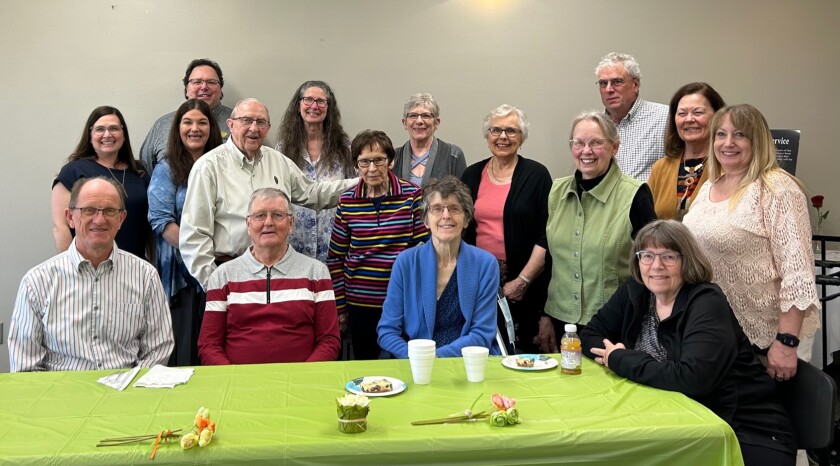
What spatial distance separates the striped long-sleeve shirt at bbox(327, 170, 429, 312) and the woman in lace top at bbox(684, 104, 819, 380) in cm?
120

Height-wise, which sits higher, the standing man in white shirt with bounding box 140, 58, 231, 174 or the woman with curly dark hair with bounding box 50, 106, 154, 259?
the standing man in white shirt with bounding box 140, 58, 231, 174

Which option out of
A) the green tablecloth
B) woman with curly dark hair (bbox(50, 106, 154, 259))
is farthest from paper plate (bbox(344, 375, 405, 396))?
woman with curly dark hair (bbox(50, 106, 154, 259))

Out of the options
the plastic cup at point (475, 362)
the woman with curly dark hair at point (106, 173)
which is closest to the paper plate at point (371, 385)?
the plastic cup at point (475, 362)

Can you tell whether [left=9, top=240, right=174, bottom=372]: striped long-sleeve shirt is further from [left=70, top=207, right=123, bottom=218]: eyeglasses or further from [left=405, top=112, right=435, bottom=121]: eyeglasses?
[left=405, top=112, right=435, bottom=121]: eyeglasses

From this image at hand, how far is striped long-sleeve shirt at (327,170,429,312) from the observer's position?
3012 mm

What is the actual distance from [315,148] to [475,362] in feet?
6.39

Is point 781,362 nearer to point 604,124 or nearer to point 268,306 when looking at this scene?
point 604,124

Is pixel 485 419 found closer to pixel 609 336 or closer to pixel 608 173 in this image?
pixel 609 336

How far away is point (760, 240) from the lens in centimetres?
230

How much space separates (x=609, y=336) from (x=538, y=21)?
9.01ft

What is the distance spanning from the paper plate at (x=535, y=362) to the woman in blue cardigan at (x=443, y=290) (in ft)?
0.92

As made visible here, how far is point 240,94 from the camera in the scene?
13.9 ft

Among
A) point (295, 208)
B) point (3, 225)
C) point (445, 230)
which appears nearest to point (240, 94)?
point (295, 208)

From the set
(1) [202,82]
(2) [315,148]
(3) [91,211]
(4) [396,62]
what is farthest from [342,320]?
(4) [396,62]
